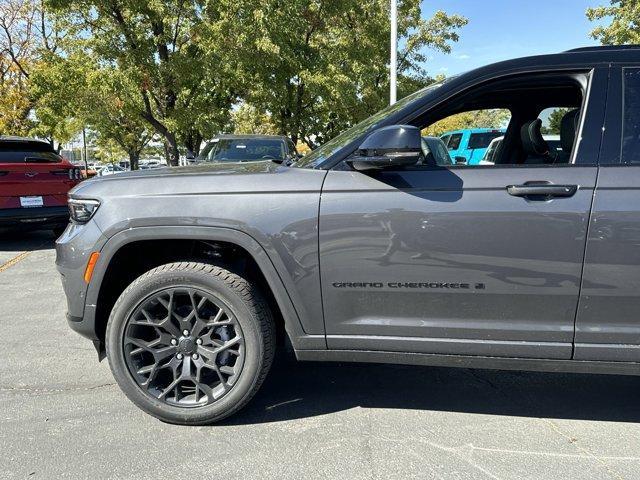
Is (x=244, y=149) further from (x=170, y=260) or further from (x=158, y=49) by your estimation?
(x=158, y=49)

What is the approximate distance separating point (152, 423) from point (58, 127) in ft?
78.6

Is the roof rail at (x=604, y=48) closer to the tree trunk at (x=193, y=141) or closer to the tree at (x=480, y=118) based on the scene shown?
the tree at (x=480, y=118)

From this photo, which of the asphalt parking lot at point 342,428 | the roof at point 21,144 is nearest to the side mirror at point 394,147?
the asphalt parking lot at point 342,428

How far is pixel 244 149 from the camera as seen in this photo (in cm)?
909

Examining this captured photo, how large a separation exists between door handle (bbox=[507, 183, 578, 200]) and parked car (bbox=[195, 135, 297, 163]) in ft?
21.8

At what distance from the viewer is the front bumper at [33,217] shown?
773cm

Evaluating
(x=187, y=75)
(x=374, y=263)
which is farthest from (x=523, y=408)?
(x=187, y=75)

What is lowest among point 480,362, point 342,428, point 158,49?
point 342,428

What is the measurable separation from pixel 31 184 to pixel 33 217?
512mm

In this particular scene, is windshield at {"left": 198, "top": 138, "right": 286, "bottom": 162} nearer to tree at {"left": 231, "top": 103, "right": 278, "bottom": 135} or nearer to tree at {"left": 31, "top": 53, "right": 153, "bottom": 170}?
tree at {"left": 31, "top": 53, "right": 153, "bottom": 170}

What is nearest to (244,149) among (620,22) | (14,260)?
(14,260)

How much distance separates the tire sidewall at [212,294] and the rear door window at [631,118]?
200 cm

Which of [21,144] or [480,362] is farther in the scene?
[21,144]

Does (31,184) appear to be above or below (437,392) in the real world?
above
